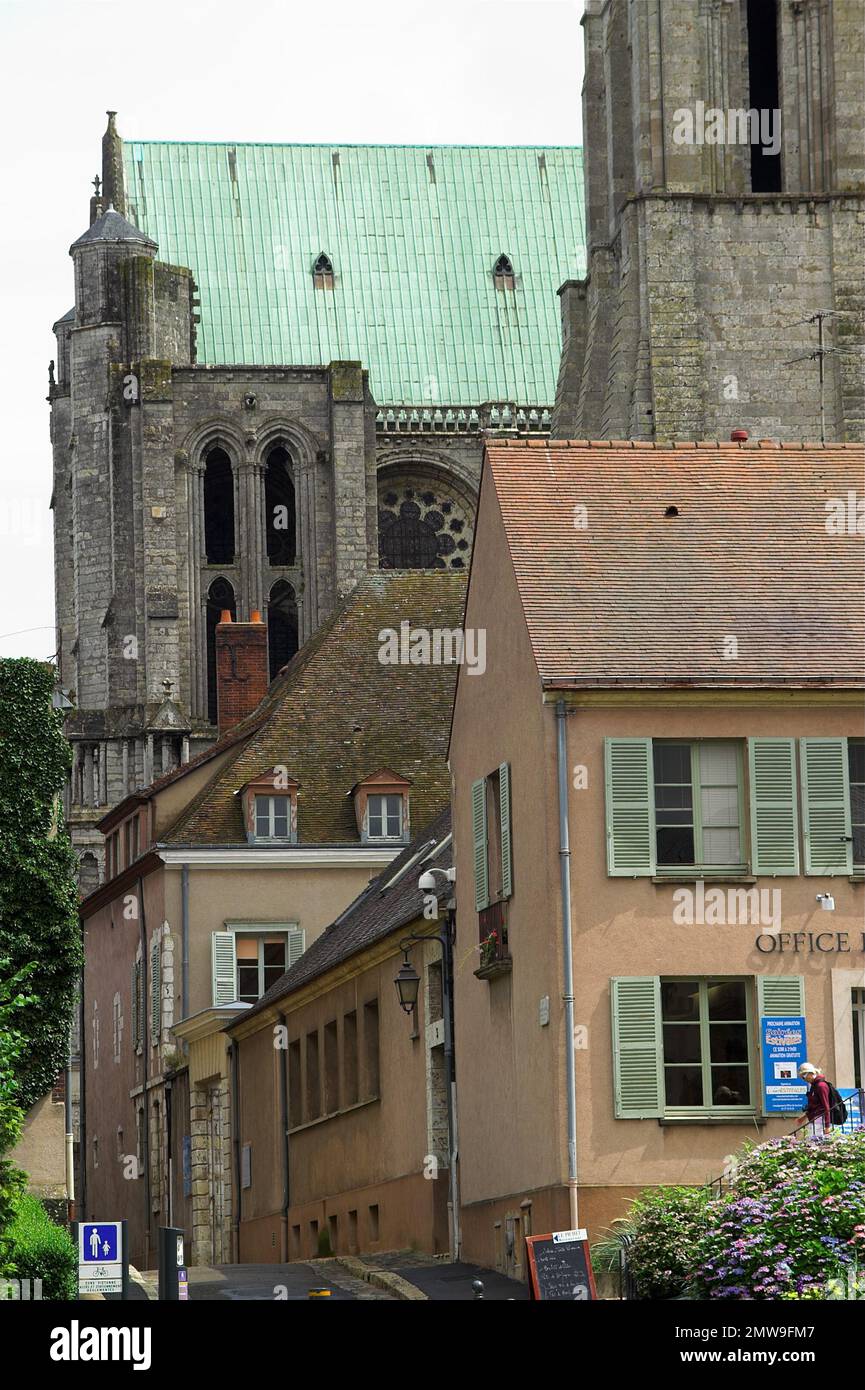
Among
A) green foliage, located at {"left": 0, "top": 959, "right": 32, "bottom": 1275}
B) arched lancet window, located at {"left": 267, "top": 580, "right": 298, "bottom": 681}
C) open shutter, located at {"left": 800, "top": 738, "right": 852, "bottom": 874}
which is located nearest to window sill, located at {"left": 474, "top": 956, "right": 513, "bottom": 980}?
open shutter, located at {"left": 800, "top": 738, "right": 852, "bottom": 874}

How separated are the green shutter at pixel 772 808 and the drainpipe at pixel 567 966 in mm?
1765

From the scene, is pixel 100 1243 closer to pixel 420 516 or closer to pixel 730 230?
pixel 730 230

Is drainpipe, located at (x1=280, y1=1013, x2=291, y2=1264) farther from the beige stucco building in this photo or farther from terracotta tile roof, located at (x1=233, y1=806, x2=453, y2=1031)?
the beige stucco building

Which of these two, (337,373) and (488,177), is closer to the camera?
(337,373)

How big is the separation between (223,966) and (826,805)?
19.2 metres

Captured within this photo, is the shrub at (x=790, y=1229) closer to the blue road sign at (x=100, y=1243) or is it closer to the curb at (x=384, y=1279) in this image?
the blue road sign at (x=100, y=1243)

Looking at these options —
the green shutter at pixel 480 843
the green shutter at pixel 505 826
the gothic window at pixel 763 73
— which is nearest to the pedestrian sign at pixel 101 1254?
the green shutter at pixel 505 826

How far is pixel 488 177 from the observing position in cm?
9525

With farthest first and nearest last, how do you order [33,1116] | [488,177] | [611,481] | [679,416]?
1. [488,177]
2. [679,416]
3. [33,1116]
4. [611,481]

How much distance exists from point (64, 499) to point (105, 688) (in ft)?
33.0

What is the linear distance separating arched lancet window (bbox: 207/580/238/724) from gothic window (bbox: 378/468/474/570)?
5.87 m
